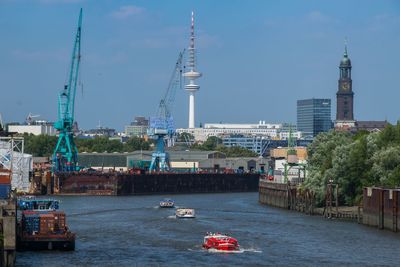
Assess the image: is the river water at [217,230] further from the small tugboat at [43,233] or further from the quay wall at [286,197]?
the quay wall at [286,197]

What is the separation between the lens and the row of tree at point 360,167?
101m

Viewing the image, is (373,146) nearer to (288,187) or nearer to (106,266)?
(288,187)

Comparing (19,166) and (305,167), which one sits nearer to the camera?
(19,166)

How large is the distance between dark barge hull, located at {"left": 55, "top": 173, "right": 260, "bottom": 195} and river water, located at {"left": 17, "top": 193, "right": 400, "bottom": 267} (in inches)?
2150

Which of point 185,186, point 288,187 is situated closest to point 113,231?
point 288,187

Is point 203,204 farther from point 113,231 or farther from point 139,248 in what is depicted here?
point 139,248

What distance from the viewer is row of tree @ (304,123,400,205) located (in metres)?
101

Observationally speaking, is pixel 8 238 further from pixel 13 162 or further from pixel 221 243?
pixel 13 162

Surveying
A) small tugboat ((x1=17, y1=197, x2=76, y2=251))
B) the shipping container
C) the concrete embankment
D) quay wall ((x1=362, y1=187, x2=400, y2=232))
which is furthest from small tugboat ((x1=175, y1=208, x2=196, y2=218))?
small tugboat ((x1=17, y1=197, x2=76, y2=251))

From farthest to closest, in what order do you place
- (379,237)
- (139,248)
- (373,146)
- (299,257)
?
(373,146) → (379,237) → (139,248) → (299,257)

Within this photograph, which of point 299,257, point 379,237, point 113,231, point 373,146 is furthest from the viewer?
point 373,146

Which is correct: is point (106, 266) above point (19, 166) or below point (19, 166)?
→ below

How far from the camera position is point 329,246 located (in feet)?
257

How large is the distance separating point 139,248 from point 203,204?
202 ft
